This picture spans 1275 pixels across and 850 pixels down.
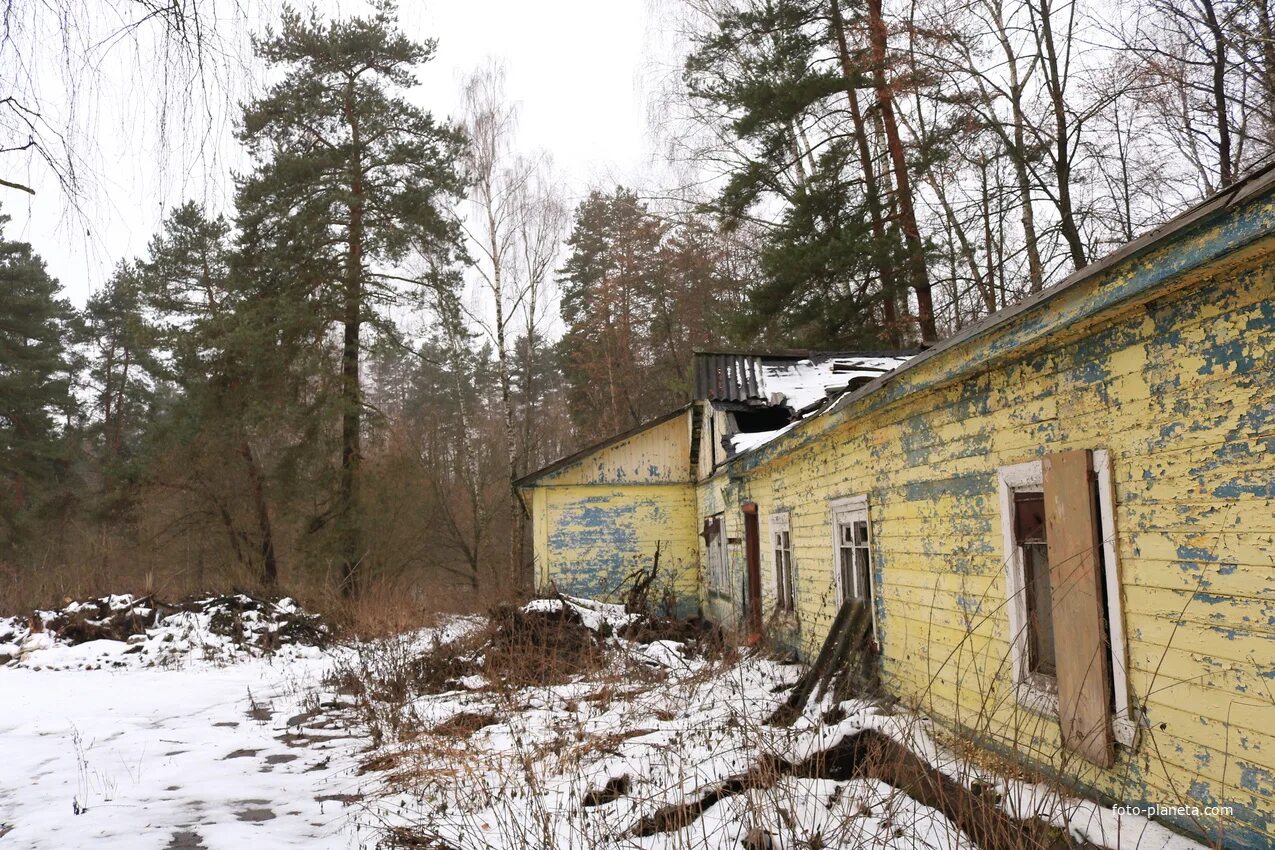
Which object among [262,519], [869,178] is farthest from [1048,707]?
[262,519]

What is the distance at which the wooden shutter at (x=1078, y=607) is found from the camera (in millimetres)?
3967

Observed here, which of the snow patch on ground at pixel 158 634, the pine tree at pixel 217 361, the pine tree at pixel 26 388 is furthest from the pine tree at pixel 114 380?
the snow patch on ground at pixel 158 634

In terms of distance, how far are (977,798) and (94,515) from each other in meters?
26.5

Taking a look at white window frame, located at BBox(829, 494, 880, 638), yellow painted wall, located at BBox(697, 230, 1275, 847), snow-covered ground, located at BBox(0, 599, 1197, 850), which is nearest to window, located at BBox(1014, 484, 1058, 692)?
yellow painted wall, located at BBox(697, 230, 1275, 847)

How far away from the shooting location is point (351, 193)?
19.8m

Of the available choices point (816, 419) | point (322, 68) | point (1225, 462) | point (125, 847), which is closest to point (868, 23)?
point (816, 419)

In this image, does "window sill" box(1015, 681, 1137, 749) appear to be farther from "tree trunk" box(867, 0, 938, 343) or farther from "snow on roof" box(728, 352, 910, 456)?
"tree trunk" box(867, 0, 938, 343)

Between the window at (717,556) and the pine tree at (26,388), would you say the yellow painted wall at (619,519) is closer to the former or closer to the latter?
the window at (717,556)

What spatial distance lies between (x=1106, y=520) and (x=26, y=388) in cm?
3177

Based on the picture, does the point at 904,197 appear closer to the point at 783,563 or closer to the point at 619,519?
the point at 619,519

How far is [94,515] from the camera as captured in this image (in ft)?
Result: 78.9

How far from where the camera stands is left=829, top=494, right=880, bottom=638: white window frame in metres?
7.43

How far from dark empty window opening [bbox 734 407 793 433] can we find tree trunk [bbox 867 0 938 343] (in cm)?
318

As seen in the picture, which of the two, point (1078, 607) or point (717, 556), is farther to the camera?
point (717, 556)
